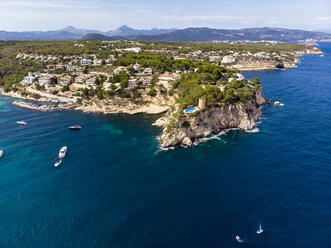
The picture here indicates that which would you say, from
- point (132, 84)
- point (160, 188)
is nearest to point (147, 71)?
point (132, 84)

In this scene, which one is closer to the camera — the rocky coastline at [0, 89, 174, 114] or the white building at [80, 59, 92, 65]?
the rocky coastline at [0, 89, 174, 114]

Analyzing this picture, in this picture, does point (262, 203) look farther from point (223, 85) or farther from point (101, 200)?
point (223, 85)

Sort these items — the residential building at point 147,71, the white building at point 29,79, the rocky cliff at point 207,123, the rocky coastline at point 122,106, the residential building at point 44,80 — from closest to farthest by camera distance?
the rocky cliff at point 207,123 → the rocky coastline at point 122,106 → the residential building at point 147,71 → the residential building at point 44,80 → the white building at point 29,79

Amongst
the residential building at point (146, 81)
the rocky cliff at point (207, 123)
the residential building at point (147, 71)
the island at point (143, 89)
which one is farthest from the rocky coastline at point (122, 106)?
the residential building at point (147, 71)

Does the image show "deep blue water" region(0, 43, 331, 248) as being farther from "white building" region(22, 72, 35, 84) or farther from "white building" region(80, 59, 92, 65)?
"white building" region(80, 59, 92, 65)

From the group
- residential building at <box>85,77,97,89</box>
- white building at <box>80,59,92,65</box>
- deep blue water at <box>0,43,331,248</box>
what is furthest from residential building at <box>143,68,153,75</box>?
white building at <box>80,59,92,65</box>

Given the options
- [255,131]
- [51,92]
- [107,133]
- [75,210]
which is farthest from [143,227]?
[51,92]

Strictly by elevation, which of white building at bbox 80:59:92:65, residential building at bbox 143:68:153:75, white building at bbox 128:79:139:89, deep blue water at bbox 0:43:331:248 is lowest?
deep blue water at bbox 0:43:331:248

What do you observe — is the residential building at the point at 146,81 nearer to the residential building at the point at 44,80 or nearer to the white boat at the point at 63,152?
the white boat at the point at 63,152
